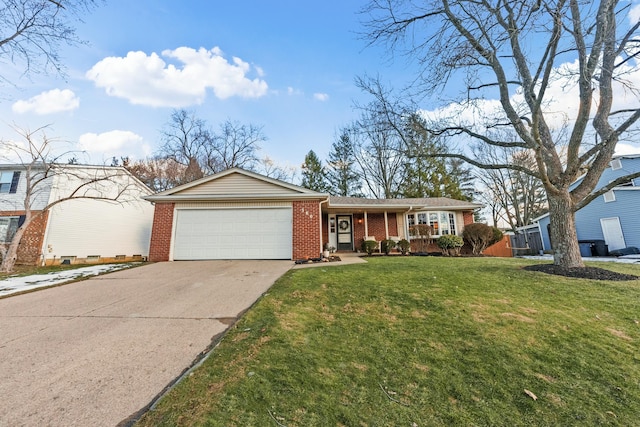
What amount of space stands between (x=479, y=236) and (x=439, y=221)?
2.12m

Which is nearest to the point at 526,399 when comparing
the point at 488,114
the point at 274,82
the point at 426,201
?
the point at 488,114

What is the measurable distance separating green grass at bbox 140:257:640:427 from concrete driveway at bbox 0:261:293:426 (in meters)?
0.37

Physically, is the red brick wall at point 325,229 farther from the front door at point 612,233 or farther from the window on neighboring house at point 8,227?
the front door at point 612,233

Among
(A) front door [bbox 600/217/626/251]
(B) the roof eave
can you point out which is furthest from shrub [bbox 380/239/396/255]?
(A) front door [bbox 600/217/626/251]

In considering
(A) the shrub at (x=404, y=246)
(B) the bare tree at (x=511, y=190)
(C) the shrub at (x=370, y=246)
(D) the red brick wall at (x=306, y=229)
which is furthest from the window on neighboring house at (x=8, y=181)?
(B) the bare tree at (x=511, y=190)

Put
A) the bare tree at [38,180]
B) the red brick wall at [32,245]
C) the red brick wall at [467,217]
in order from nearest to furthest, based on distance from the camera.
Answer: the bare tree at [38,180] → the red brick wall at [32,245] → the red brick wall at [467,217]

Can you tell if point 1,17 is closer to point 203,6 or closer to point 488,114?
point 203,6

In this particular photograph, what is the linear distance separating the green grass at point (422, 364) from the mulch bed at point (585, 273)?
1.13 metres

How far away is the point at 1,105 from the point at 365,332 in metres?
12.0

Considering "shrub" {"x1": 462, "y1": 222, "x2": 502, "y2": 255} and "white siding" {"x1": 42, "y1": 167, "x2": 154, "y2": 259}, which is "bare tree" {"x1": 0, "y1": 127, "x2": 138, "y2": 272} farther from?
"shrub" {"x1": 462, "y1": 222, "x2": 502, "y2": 255}

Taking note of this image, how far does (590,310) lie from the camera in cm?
382

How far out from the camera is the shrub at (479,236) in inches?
508

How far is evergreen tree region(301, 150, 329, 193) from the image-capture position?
25438 mm

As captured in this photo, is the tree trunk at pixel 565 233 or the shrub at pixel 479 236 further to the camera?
the shrub at pixel 479 236
